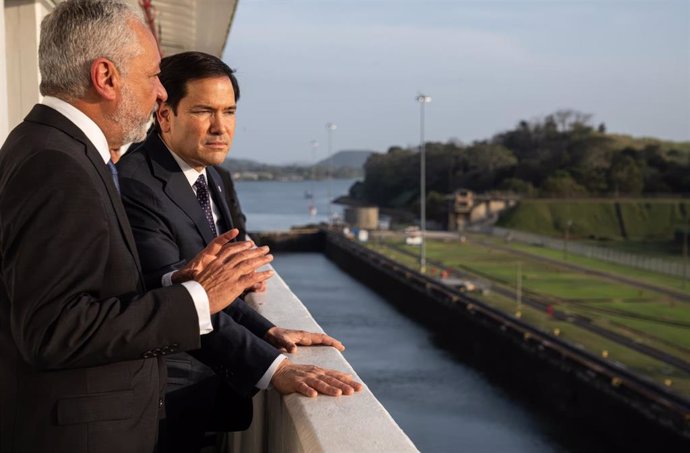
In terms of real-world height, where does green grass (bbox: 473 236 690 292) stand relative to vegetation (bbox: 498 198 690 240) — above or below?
below

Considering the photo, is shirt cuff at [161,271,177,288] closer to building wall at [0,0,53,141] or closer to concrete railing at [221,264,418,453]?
concrete railing at [221,264,418,453]

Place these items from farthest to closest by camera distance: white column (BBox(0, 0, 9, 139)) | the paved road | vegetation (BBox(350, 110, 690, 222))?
1. vegetation (BBox(350, 110, 690, 222))
2. the paved road
3. white column (BBox(0, 0, 9, 139))

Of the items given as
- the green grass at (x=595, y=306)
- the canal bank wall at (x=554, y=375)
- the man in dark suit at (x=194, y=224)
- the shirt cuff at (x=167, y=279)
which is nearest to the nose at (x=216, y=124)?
→ the man in dark suit at (x=194, y=224)

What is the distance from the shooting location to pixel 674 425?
571 inches

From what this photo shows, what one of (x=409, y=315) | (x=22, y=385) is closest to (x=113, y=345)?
(x=22, y=385)

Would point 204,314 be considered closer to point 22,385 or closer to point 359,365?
point 22,385

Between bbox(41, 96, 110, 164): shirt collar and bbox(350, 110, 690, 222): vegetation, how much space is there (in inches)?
2282

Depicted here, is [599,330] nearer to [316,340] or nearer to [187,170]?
[316,340]

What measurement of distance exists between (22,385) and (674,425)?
49.0 feet

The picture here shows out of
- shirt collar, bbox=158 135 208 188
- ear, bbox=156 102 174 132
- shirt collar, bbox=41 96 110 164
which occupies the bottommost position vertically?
shirt collar, bbox=158 135 208 188

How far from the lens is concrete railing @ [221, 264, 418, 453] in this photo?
1299 millimetres

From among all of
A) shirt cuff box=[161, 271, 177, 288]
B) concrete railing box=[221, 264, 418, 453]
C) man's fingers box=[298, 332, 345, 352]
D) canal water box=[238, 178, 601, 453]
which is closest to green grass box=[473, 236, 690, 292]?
canal water box=[238, 178, 601, 453]

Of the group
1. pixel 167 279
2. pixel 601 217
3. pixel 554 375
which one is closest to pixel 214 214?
pixel 167 279

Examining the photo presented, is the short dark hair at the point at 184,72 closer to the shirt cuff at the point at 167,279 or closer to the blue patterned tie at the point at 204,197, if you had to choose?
the blue patterned tie at the point at 204,197
